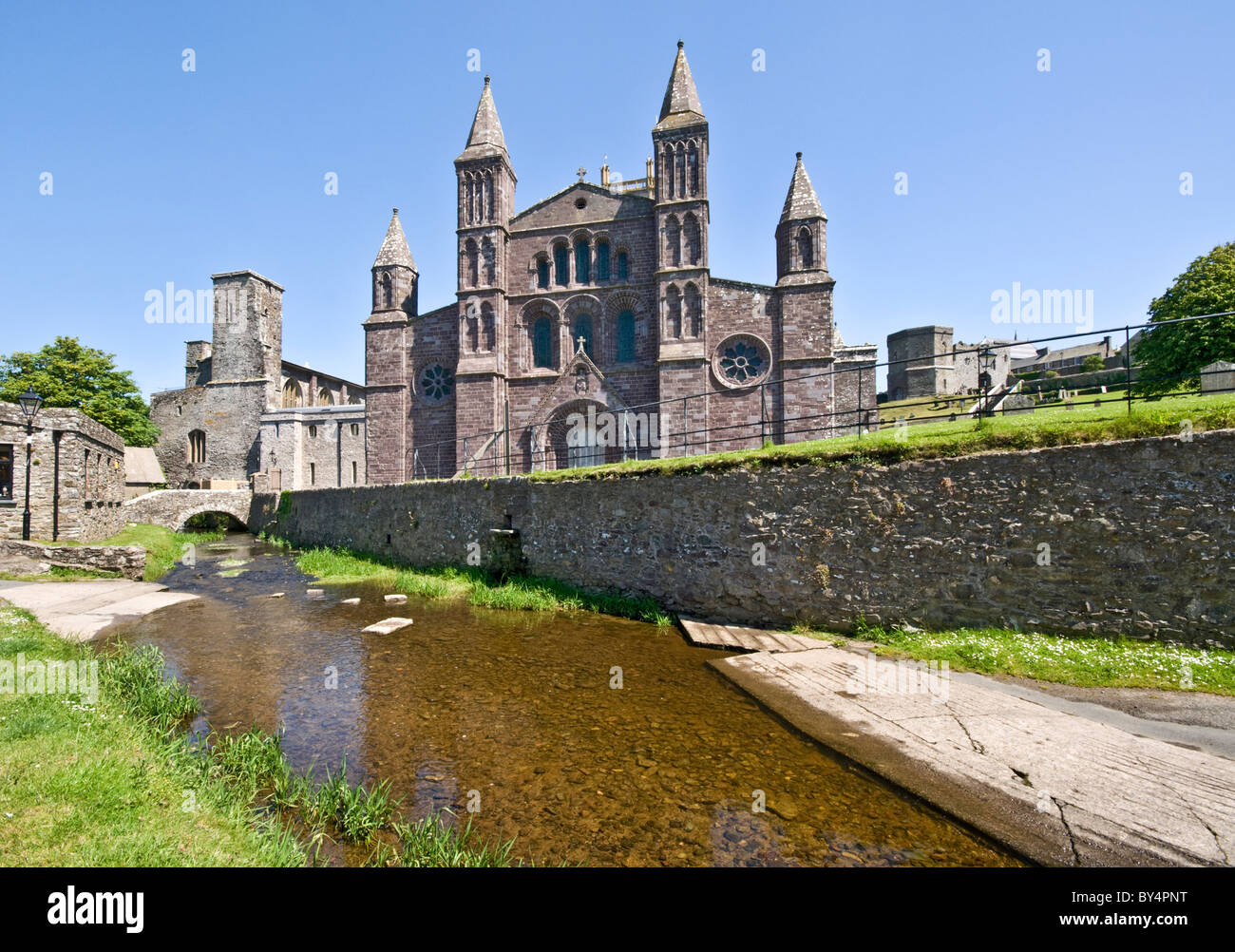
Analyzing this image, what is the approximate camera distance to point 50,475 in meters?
17.0

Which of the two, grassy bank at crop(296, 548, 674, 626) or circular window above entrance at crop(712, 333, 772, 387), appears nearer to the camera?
grassy bank at crop(296, 548, 674, 626)

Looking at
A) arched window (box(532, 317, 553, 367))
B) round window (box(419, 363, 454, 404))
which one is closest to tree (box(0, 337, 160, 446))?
round window (box(419, 363, 454, 404))

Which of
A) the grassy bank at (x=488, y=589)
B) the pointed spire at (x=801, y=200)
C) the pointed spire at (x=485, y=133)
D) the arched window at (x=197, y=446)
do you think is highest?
the pointed spire at (x=485, y=133)

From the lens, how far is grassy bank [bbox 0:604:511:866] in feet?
10.2

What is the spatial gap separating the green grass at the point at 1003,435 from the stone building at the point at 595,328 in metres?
12.6

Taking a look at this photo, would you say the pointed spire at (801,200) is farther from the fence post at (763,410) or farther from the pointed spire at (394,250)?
the pointed spire at (394,250)

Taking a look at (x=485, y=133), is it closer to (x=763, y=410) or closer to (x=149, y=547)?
(x=763, y=410)

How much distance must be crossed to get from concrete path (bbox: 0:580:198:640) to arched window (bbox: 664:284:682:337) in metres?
20.3

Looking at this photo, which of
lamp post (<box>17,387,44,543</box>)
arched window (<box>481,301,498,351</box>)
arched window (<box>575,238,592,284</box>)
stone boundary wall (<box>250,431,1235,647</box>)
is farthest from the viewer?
arched window (<box>575,238,592,284</box>)

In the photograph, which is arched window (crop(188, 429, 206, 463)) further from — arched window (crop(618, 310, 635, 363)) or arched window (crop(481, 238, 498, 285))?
arched window (crop(618, 310, 635, 363))

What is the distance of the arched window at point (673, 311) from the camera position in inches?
980

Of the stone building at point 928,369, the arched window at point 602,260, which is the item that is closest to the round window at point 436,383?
the arched window at point 602,260
